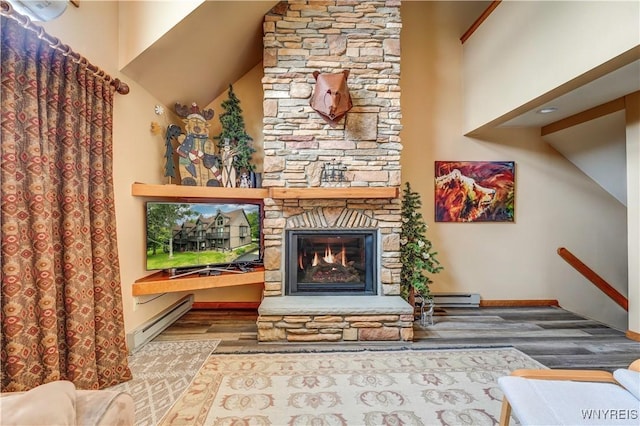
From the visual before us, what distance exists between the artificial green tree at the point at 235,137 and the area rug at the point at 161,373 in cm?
175

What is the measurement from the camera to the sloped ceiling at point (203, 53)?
230 cm

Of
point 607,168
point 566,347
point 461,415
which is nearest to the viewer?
point 461,415

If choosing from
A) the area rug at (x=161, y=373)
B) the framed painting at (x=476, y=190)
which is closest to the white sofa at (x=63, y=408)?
the area rug at (x=161, y=373)

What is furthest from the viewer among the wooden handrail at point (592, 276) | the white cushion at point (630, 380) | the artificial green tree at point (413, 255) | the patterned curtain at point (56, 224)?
the wooden handrail at point (592, 276)

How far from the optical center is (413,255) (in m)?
3.08

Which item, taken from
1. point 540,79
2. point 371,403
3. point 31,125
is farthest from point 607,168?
point 31,125

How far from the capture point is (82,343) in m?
1.70

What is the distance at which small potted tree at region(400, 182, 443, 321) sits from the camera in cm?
299

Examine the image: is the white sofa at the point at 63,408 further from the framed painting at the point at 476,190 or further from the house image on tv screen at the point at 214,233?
the framed painting at the point at 476,190

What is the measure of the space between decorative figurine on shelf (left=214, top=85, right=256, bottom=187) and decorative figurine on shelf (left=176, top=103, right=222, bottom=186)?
0.09 metres

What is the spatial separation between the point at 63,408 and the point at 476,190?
4027 mm

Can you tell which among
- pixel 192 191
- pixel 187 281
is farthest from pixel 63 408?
pixel 192 191

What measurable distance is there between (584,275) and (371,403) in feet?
11.8

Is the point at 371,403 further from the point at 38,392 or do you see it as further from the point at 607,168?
the point at 607,168
